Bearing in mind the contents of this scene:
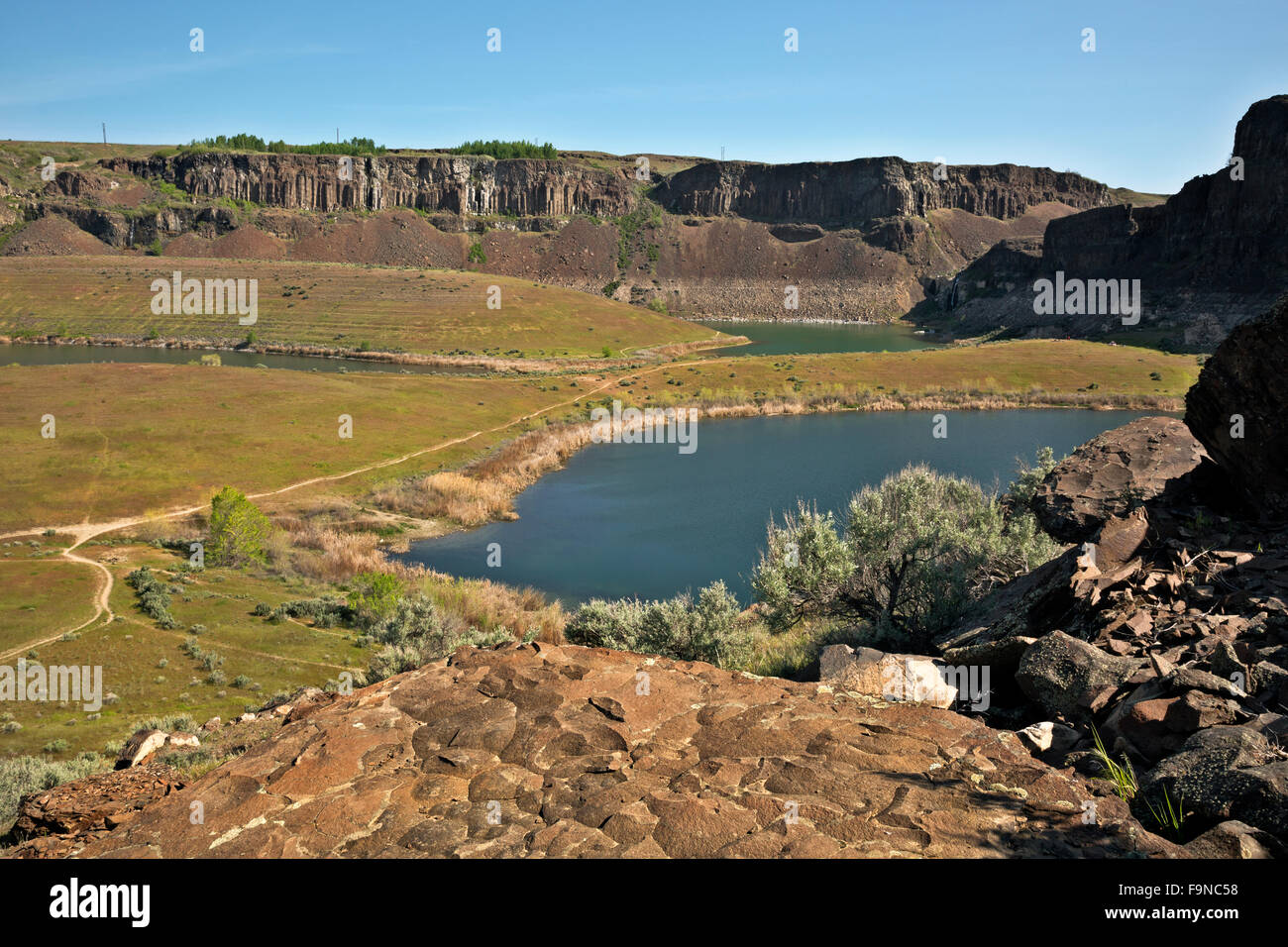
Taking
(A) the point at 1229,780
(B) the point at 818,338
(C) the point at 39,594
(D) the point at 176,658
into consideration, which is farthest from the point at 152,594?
(B) the point at 818,338

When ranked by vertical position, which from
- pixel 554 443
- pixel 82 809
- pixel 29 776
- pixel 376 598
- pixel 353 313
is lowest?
pixel 376 598

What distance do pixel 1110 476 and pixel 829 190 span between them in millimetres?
192173

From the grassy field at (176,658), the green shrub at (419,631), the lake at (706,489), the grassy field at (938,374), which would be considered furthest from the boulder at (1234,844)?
the grassy field at (938,374)

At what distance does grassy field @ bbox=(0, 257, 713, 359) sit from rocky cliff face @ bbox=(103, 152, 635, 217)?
59.0 metres

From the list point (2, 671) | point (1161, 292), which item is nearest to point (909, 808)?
point (2, 671)

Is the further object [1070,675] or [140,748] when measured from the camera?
[140,748]

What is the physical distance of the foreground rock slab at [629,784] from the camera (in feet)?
22.6

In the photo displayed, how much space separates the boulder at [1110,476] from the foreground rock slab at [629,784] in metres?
9.08

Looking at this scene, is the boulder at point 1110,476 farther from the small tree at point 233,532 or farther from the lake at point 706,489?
the small tree at point 233,532

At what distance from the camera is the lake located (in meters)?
35.0

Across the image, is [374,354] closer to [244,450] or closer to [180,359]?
[180,359]

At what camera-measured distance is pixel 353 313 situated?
109 m

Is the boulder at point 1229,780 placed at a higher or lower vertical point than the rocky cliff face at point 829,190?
lower

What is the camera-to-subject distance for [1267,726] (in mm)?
7285
